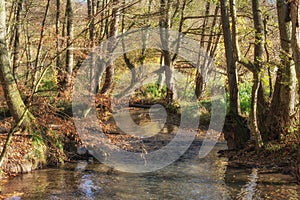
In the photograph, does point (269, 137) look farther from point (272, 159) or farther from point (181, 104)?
point (181, 104)

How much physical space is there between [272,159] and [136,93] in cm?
1120

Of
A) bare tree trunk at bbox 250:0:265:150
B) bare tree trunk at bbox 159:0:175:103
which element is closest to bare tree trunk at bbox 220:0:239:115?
bare tree trunk at bbox 250:0:265:150

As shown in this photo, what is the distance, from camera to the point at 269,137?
9.66 metres

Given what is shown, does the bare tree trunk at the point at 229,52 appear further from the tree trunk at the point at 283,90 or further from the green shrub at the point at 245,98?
the green shrub at the point at 245,98

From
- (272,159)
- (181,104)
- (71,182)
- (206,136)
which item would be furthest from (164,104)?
(71,182)

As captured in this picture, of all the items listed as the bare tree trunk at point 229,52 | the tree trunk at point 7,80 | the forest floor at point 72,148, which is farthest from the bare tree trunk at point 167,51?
the tree trunk at point 7,80

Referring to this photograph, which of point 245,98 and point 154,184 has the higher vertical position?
point 245,98

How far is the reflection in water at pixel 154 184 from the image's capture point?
22.9 ft

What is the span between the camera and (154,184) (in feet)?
25.9

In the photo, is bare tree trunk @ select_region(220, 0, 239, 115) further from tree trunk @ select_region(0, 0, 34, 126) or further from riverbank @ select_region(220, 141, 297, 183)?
tree trunk @ select_region(0, 0, 34, 126)

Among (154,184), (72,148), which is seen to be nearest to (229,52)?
(154,184)

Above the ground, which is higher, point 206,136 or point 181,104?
point 181,104

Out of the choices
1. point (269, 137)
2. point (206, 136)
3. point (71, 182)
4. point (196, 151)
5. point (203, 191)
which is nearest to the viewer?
point (203, 191)

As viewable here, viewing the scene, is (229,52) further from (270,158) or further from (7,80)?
(7,80)
